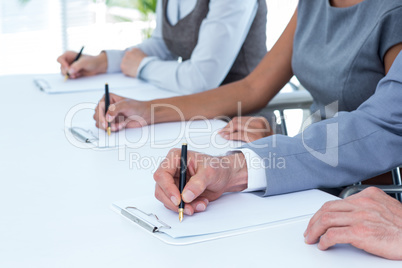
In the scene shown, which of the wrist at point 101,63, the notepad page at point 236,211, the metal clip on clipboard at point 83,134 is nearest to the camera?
the notepad page at point 236,211

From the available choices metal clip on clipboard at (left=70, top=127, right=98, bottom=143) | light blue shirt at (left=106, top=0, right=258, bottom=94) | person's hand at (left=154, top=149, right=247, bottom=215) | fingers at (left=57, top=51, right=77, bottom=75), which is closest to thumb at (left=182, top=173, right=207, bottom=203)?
person's hand at (left=154, top=149, right=247, bottom=215)

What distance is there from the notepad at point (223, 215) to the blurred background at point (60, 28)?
406cm

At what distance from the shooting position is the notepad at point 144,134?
4.70 feet

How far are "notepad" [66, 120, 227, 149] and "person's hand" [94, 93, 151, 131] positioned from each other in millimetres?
18

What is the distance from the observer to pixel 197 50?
6.93 ft

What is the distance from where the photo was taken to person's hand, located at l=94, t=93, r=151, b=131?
152 cm

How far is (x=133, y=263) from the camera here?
2.64ft

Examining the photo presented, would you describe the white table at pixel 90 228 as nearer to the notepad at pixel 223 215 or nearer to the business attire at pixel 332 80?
the notepad at pixel 223 215

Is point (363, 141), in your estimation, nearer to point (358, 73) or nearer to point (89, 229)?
point (358, 73)

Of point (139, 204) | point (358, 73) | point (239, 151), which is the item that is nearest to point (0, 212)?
point (139, 204)

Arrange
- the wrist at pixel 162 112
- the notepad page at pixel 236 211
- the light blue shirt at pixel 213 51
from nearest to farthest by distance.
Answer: the notepad page at pixel 236 211
the wrist at pixel 162 112
the light blue shirt at pixel 213 51

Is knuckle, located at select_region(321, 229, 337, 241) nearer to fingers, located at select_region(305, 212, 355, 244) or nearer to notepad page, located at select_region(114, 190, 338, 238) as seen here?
fingers, located at select_region(305, 212, 355, 244)

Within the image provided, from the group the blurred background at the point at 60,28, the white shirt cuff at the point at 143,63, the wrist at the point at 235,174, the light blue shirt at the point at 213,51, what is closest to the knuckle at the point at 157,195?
the wrist at the point at 235,174

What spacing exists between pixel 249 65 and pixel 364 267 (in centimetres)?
153
